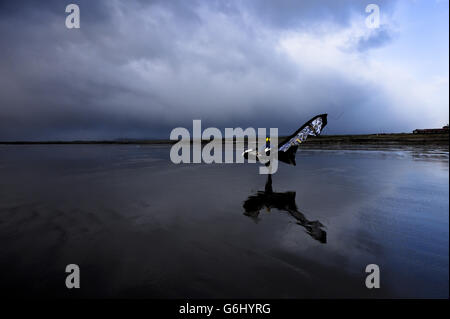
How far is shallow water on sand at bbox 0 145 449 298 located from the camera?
15.7 feet

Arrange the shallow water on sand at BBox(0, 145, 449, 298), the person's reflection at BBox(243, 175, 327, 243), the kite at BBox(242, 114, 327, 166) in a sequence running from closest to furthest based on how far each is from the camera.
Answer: the shallow water on sand at BBox(0, 145, 449, 298)
the person's reflection at BBox(243, 175, 327, 243)
the kite at BBox(242, 114, 327, 166)

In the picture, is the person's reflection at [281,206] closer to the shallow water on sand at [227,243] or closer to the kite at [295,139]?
the shallow water on sand at [227,243]

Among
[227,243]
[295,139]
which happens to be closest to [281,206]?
[227,243]

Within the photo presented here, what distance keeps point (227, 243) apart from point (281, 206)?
188 inches

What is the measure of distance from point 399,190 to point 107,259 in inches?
665

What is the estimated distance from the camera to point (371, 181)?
638 inches

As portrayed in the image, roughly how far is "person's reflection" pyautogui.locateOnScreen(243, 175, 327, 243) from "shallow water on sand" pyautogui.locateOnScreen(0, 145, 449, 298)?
0.06 meters

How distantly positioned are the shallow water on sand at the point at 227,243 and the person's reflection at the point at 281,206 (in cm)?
6

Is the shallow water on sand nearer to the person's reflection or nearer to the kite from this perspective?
the person's reflection

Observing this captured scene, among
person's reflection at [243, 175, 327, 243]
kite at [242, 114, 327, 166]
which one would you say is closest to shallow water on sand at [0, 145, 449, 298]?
person's reflection at [243, 175, 327, 243]

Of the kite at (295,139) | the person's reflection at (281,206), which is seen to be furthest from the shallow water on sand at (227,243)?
the kite at (295,139)

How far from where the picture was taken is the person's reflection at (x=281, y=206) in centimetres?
774
